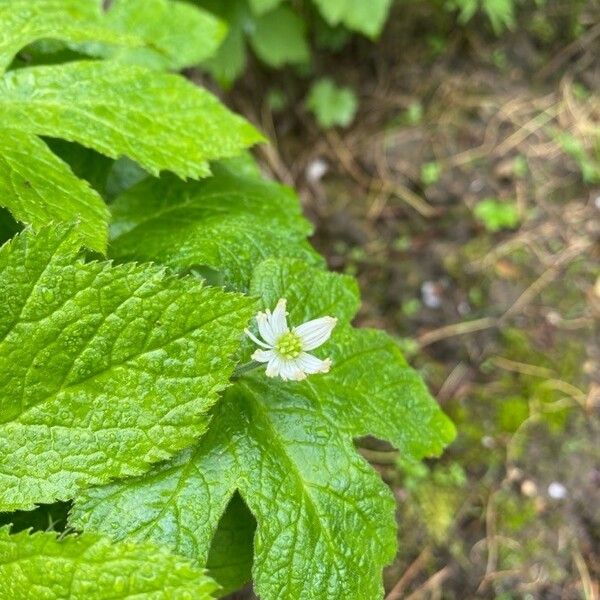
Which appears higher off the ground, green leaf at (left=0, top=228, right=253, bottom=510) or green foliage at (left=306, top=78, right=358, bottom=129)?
green foliage at (left=306, top=78, right=358, bottom=129)

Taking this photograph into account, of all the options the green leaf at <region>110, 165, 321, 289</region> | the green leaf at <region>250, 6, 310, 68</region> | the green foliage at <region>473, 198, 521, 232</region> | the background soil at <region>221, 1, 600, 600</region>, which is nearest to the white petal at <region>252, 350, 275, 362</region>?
the green leaf at <region>110, 165, 321, 289</region>

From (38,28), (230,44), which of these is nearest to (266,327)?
(38,28)

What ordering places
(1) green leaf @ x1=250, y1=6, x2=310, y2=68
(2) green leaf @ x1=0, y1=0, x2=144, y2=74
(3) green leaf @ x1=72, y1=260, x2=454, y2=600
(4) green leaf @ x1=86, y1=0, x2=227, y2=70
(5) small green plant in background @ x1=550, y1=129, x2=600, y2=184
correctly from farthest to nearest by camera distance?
1. (1) green leaf @ x1=250, y1=6, x2=310, y2=68
2. (5) small green plant in background @ x1=550, y1=129, x2=600, y2=184
3. (4) green leaf @ x1=86, y1=0, x2=227, y2=70
4. (2) green leaf @ x1=0, y1=0, x2=144, y2=74
5. (3) green leaf @ x1=72, y1=260, x2=454, y2=600

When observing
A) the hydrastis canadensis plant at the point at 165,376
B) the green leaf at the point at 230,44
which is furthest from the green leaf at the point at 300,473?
the green leaf at the point at 230,44

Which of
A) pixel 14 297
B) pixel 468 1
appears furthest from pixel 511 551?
pixel 468 1

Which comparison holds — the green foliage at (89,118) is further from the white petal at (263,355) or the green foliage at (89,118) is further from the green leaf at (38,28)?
the white petal at (263,355)

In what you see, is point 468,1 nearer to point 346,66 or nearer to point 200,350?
point 346,66

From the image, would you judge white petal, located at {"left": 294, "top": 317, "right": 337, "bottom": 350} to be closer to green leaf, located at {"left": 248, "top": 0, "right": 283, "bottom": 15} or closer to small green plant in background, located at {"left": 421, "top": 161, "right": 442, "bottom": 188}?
small green plant in background, located at {"left": 421, "top": 161, "right": 442, "bottom": 188}
